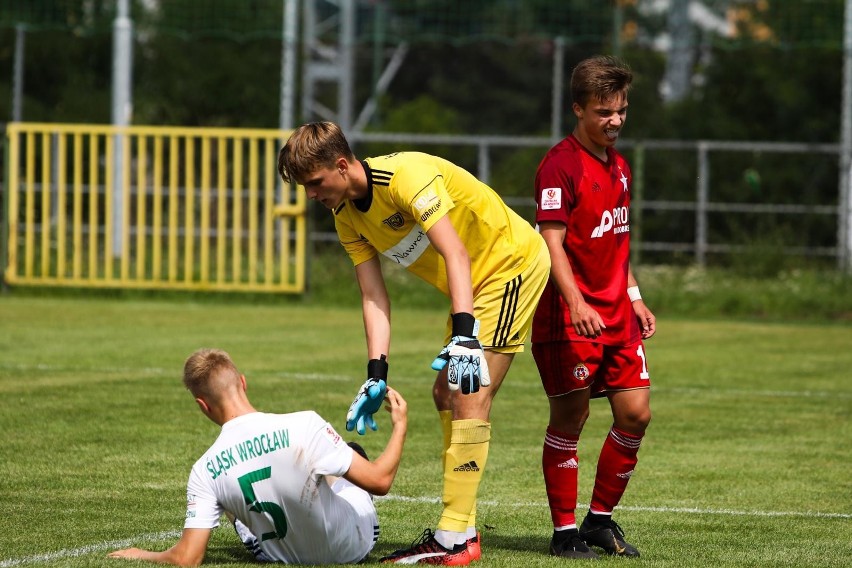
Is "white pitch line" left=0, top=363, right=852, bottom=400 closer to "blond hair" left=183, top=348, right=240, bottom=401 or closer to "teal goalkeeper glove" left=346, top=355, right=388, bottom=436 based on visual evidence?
"teal goalkeeper glove" left=346, top=355, right=388, bottom=436

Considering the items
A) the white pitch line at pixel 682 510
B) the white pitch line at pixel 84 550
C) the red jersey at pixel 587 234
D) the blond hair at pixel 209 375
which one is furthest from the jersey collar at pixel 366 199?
the white pitch line at pixel 682 510

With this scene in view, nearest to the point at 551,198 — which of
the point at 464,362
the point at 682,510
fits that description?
the point at 464,362

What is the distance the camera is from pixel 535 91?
55.5 m

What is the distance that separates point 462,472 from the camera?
20.1 ft

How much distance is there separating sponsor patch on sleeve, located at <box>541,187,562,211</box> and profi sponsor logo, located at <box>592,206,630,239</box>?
0.80ft

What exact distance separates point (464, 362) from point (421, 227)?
622mm

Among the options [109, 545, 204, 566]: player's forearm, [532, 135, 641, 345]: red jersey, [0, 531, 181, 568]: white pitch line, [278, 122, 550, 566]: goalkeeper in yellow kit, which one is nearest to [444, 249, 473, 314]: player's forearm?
[278, 122, 550, 566]: goalkeeper in yellow kit

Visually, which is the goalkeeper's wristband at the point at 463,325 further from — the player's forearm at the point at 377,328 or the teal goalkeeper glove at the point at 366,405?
the player's forearm at the point at 377,328

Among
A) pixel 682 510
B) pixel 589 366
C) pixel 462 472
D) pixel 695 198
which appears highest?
pixel 695 198

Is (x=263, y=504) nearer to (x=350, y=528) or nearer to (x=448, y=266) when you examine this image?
(x=350, y=528)

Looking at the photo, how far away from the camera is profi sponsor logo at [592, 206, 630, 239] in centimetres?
662

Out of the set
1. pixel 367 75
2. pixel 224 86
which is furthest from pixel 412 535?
pixel 367 75

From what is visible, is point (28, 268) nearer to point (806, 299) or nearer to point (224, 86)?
point (806, 299)

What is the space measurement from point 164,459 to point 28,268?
12.4 meters
